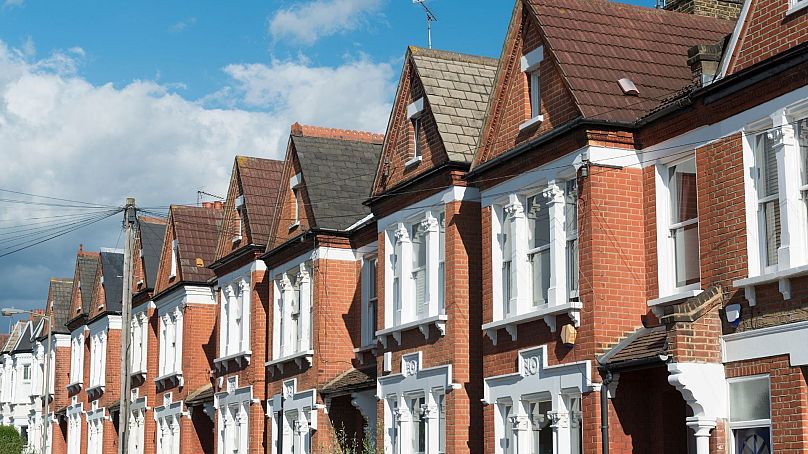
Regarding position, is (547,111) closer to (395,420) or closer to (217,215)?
(395,420)

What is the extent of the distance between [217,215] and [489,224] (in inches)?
892

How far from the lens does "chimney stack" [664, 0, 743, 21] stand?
2655 centimetres

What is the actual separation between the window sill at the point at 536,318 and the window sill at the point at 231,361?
13596mm

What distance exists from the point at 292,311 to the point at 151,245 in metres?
16.9

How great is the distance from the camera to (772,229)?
707 inches

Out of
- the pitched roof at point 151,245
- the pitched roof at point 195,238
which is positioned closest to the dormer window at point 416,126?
the pitched roof at point 195,238

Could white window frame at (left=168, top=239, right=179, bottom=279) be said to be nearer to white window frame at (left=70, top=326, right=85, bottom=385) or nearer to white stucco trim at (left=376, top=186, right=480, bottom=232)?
white window frame at (left=70, top=326, right=85, bottom=385)

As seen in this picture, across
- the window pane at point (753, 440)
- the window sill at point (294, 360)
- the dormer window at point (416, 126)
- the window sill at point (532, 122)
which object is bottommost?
the window pane at point (753, 440)

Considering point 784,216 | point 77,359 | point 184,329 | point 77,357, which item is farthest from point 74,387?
point 784,216

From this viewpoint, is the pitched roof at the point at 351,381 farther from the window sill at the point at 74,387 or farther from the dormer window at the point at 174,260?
the window sill at the point at 74,387

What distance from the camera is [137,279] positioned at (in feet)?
160

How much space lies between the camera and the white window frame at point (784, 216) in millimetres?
17234

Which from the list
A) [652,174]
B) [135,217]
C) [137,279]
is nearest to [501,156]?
[652,174]

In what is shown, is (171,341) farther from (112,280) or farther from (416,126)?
(416,126)
